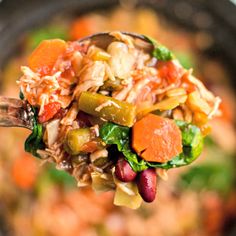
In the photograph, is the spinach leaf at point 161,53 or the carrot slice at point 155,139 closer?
the carrot slice at point 155,139

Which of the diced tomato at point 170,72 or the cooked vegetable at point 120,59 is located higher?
the diced tomato at point 170,72

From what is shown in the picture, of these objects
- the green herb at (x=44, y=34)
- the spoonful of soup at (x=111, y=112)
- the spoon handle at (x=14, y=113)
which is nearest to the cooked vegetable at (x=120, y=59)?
→ the spoonful of soup at (x=111, y=112)

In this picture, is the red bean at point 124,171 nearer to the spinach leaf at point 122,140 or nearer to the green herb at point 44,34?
the spinach leaf at point 122,140

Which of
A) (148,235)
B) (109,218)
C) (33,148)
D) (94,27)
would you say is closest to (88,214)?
(109,218)

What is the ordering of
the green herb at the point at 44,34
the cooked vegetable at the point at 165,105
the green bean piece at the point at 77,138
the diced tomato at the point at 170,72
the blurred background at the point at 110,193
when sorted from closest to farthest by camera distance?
the green bean piece at the point at 77,138 → the cooked vegetable at the point at 165,105 → the diced tomato at the point at 170,72 → the blurred background at the point at 110,193 → the green herb at the point at 44,34

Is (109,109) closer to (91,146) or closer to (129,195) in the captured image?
(91,146)

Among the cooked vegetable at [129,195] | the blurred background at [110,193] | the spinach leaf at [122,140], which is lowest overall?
the blurred background at [110,193]

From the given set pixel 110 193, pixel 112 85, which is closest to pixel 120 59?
pixel 112 85

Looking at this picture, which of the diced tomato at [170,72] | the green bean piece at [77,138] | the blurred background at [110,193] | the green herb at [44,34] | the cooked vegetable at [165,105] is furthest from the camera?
the green herb at [44,34]
